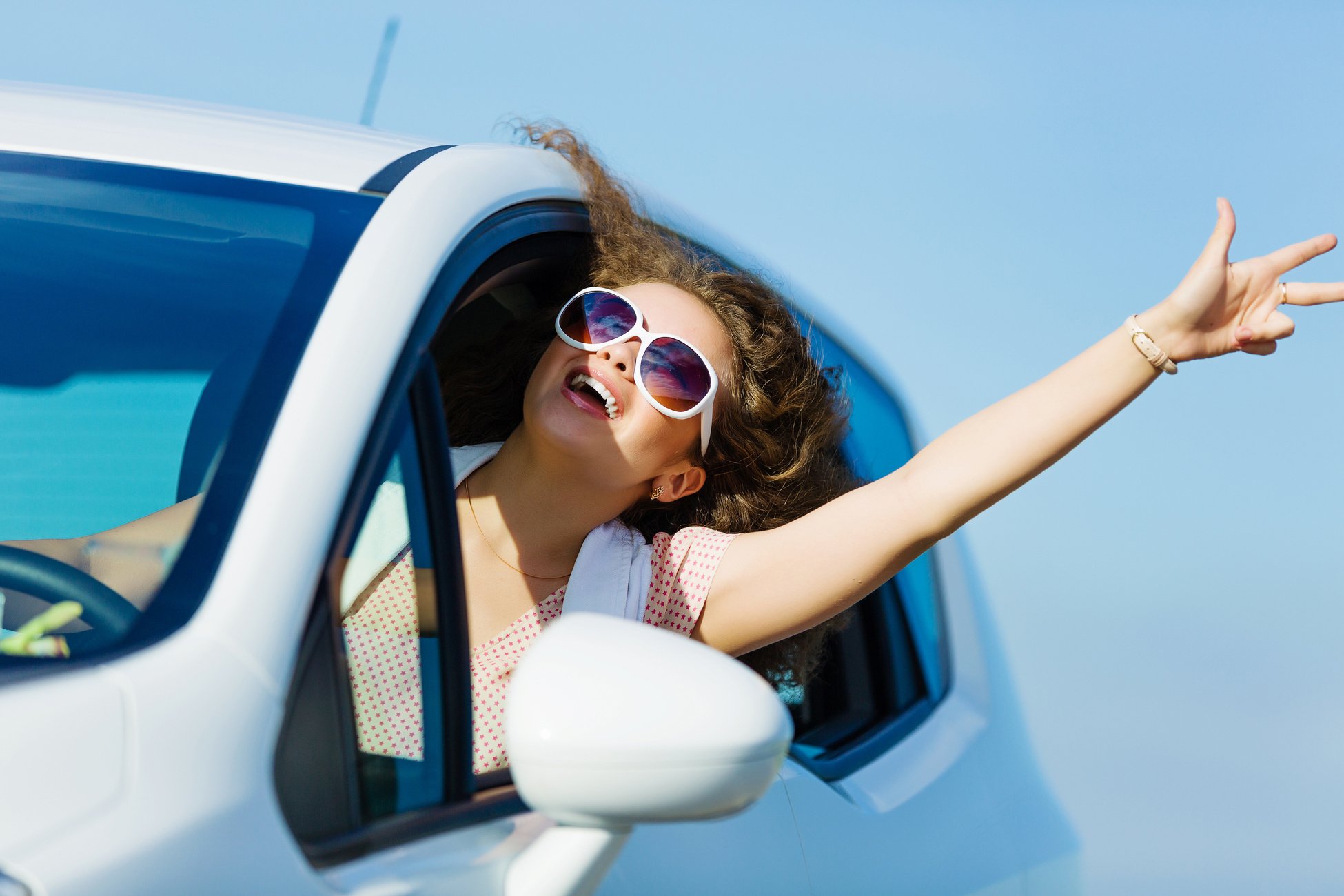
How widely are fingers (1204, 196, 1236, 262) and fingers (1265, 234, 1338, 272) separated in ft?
0.22

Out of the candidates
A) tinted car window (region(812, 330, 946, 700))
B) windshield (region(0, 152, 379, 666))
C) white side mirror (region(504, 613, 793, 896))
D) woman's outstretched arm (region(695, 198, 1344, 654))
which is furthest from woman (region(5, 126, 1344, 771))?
white side mirror (region(504, 613, 793, 896))

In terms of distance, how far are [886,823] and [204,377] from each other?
1163 millimetres

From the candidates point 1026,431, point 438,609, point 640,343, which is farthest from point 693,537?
point 438,609

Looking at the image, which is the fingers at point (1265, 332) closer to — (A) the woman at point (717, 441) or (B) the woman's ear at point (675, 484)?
(A) the woman at point (717, 441)

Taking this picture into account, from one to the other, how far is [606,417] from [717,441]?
322 millimetres

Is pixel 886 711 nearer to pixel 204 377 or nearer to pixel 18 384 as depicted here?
pixel 204 377

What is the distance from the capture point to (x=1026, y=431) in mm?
1641

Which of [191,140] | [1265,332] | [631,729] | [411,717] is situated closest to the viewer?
[631,729]

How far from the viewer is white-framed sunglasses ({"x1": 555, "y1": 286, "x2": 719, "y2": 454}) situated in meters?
1.93

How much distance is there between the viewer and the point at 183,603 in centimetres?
103

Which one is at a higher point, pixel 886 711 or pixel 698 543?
pixel 698 543

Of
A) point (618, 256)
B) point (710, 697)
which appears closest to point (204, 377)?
point (618, 256)

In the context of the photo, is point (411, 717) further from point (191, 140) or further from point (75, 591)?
point (191, 140)

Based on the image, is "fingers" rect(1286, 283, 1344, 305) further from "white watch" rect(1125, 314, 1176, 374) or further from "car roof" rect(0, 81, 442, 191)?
"car roof" rect(0, 81, 442, 191)
